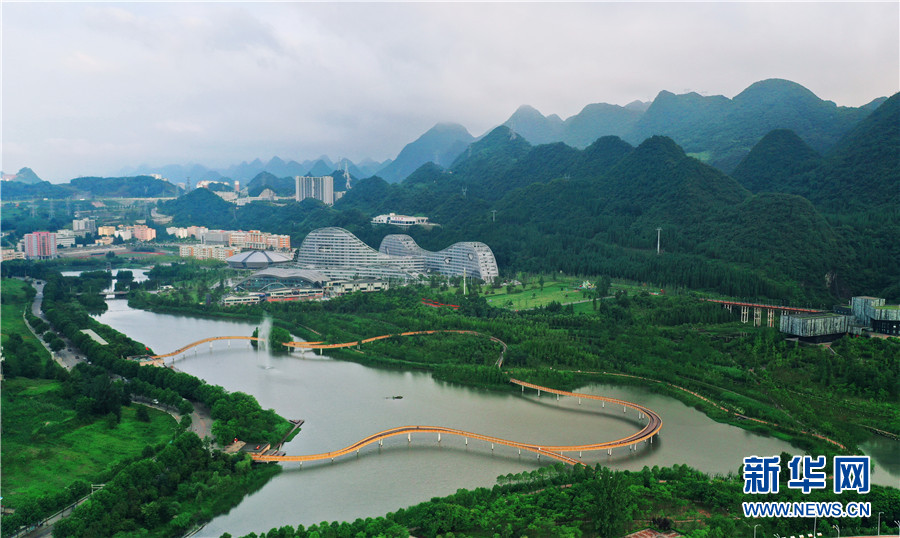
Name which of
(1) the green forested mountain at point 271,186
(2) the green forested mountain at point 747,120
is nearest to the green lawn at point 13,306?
(1) the green forested mountain at point 271,186

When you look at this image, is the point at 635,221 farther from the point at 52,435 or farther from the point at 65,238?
the point at 65,238

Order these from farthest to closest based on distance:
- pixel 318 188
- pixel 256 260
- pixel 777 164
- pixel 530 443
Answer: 1. pixel 318 188
2. pixel 777 164
3. pixel 256 260
4. pixel 530 443

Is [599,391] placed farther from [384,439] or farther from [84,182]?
[84,182]

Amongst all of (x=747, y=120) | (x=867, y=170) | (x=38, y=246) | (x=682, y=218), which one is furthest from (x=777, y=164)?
(x=38, y=246)

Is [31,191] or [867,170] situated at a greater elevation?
[31,191]

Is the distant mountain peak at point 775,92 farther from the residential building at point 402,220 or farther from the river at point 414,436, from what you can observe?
the river at point 414,436
